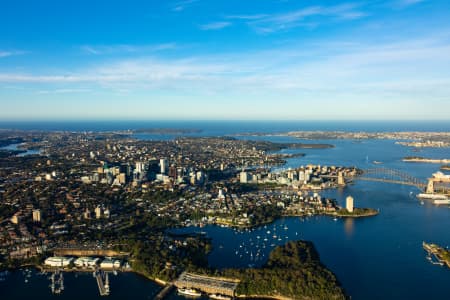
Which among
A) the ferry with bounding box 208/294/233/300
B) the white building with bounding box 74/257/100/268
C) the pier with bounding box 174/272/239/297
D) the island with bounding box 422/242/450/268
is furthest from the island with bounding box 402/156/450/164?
the white building with bounding box 74/257/100/268

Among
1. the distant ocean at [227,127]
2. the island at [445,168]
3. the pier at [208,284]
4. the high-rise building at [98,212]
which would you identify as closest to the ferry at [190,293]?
the pier at [208,284]

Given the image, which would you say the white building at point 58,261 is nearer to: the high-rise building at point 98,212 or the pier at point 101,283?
the pier at point 101,283

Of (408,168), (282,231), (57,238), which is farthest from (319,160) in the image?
(57,238)

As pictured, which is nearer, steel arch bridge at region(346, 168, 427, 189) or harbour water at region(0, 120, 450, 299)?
harbour water at region(0, 120, 450, 299)

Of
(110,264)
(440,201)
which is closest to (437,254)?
(440,201)

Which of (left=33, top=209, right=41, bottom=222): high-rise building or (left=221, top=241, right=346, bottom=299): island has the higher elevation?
(left=33, top=209, right=41, bottom=222): high-rise building

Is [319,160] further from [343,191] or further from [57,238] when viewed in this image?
[57,238]

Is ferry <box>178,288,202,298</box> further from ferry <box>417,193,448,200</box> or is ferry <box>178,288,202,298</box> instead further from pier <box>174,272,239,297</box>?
ferry <box>417,193,448,200</box>
